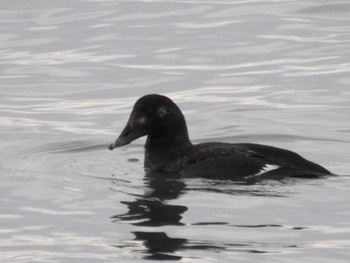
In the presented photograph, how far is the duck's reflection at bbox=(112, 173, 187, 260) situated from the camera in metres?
10.7

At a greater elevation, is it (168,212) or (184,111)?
(184,111)

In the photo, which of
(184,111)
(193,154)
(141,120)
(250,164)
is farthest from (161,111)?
(184,111)

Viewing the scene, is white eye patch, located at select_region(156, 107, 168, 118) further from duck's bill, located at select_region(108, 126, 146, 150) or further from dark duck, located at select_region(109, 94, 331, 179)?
duck's bill, located at select_region(108, 126, 146, 150)

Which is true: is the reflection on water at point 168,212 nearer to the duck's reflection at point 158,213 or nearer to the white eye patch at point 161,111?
the duck's reflection at point 158,213

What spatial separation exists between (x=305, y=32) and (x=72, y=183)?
28.4 ft

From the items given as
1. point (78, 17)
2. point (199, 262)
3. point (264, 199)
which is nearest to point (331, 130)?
point (264, 199)

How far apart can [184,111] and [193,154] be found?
10.4 feet

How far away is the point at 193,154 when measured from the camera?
13555 mm

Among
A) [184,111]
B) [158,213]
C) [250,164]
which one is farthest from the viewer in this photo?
[184,111]

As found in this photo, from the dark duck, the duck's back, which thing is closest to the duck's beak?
the dark duck

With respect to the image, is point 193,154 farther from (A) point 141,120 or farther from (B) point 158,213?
(B) point 158,213

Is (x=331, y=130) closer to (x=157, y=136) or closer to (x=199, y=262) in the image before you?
(x=157, y=136)

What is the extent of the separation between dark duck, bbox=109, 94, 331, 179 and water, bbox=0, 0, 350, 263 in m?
0.19

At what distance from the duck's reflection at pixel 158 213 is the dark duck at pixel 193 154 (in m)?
0.21
